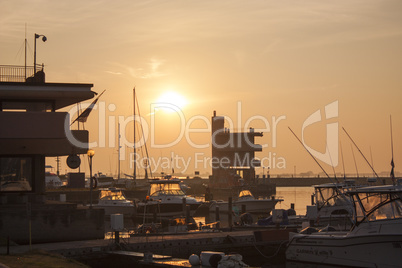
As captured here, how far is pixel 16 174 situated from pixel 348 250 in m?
16.9

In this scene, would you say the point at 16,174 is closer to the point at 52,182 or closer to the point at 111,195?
the point at 111,195

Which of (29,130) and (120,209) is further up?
(29,130)

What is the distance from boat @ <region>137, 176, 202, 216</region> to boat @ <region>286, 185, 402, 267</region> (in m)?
26.2

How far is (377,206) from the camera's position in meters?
27.7

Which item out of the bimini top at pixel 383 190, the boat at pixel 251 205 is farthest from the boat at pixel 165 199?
the bimini top at pixel 383 190

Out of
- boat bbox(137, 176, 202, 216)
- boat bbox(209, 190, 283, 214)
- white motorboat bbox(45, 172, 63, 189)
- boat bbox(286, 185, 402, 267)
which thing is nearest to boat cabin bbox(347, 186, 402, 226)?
boat bbox(286, 185, 402, 267)

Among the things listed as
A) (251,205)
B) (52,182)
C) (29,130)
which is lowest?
(251,205)

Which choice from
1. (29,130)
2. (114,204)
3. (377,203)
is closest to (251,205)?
(114,204)

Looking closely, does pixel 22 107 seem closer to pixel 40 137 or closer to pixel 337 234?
pixel 40 137

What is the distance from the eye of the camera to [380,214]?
27.6 meters

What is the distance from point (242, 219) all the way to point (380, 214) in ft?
59.7

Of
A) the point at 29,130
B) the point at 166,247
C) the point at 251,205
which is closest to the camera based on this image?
the point at 166,247

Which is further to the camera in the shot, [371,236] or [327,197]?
[327,197]

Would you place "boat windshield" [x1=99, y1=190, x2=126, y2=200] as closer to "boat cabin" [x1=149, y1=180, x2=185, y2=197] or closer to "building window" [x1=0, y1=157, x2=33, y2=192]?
Answer: "boat cabin" [x1=149, y1=180, x2=185, y2=197]
